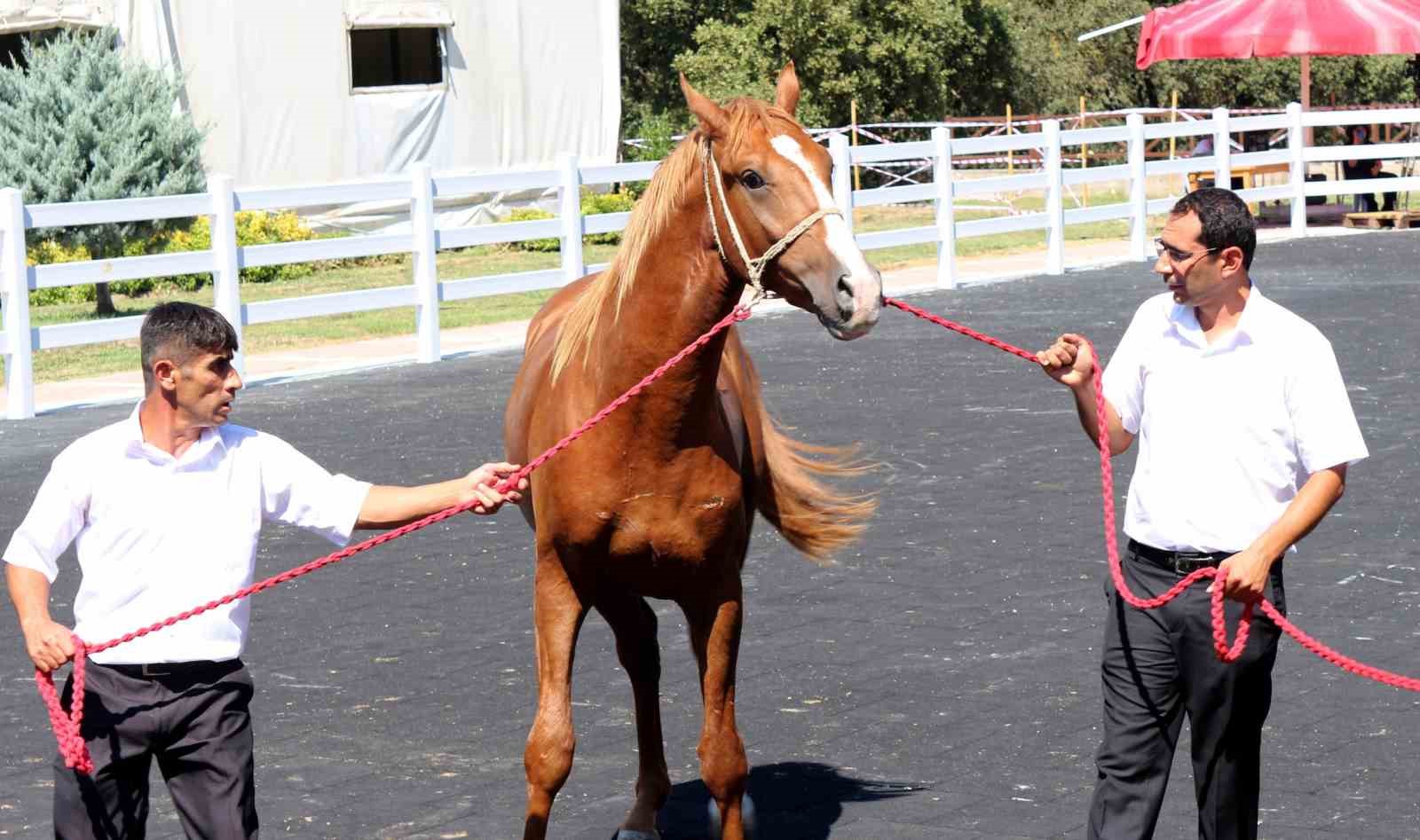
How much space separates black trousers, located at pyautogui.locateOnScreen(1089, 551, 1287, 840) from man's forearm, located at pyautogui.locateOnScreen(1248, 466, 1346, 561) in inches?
9.2

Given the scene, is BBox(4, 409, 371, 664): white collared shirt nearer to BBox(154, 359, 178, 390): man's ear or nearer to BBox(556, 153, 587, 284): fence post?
BBox(154, 359, 178, 390): man's ear

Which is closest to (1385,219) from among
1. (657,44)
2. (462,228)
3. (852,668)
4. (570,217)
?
(570,217)

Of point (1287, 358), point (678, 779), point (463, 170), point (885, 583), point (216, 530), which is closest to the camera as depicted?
point (216, 530)

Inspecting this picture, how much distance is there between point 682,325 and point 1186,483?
135 centimetres

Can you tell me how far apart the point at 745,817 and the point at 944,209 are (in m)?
16.6

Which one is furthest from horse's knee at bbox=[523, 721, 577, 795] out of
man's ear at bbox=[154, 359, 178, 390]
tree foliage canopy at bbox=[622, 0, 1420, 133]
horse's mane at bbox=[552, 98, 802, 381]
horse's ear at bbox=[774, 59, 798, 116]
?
tree foliage canopy at bbox=[622, 0, 1420, 133]

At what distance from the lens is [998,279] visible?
2194cm

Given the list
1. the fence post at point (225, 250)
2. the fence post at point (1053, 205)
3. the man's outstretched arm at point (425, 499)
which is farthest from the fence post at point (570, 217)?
the man's outstretched arm at point (425, 499)

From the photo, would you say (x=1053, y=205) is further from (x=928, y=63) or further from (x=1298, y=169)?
(x=928, y=63)

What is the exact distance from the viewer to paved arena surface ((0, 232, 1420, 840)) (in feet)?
19.3

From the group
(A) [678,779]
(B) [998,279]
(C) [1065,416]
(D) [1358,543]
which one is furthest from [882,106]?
(A) [678,779]

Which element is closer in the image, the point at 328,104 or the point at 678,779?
the point at 678,779

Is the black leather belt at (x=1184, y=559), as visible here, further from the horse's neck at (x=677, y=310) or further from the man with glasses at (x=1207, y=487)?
the horse's neck at (x=677, y=310)

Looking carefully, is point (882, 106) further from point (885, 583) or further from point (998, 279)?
point (885, 583)
